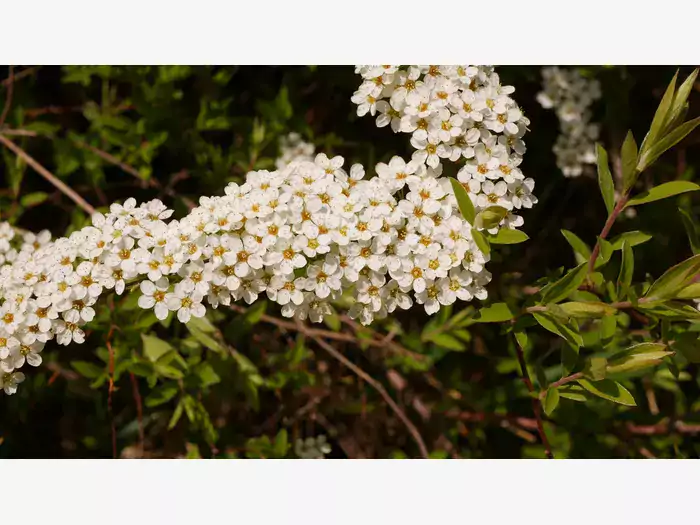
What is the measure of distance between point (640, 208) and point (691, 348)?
57.8 inches

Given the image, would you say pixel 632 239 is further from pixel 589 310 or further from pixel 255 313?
pixel 255 313

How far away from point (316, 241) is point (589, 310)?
2.94 feet

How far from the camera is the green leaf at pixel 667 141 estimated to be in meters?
1.82

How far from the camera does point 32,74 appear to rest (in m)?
3.22

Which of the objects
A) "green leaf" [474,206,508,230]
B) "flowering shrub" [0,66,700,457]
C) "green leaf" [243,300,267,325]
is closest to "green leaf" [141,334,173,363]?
"flowering shrub" [0,66,700,457]

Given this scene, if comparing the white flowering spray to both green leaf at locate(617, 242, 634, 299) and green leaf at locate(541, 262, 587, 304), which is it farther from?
green leaf at locate(617, 242, 634, 299)

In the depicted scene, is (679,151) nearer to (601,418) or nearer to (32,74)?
(601,418)

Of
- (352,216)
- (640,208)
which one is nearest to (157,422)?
(352,216)

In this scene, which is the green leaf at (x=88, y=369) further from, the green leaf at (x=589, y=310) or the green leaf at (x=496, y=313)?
the green leaf at (x=589, y=310)

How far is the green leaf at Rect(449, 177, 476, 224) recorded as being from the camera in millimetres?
1823

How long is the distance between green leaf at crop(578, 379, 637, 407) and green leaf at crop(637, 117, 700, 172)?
2.37ft

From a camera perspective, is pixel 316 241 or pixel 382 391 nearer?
pixel 316 241

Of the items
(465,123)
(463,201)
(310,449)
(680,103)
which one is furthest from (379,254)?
(310,449)

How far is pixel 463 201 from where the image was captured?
1839 millimetres
